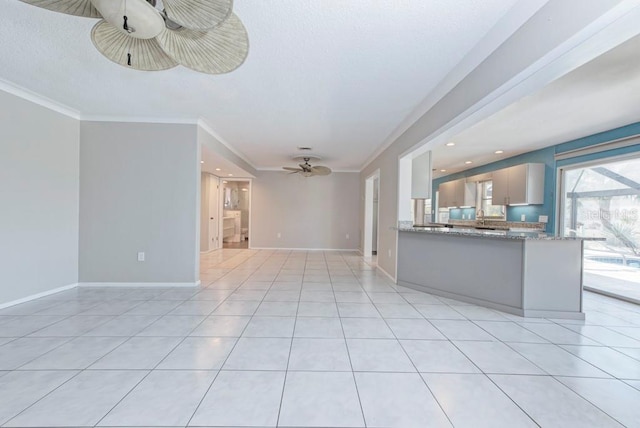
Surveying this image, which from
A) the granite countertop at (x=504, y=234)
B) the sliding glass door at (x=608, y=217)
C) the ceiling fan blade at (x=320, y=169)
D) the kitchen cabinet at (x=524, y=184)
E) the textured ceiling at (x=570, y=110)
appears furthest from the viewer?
the ceiling fan blade at (x=320, y=169)

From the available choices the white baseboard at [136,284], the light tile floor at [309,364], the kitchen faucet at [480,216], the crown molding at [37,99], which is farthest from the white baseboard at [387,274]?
the crown molding at [37,99]

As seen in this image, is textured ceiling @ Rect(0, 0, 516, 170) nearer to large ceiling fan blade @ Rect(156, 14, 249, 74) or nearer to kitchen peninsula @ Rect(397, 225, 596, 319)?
large ceiling fan blade @ Rect(156, 14, 249, 74)

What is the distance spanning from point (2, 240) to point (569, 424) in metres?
5.07

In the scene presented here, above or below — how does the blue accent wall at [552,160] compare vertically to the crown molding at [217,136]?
below

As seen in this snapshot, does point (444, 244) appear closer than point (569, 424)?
No

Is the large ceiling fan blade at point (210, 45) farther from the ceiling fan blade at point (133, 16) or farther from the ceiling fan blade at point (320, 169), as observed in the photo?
the ceiling fan blade at point (320, 169)

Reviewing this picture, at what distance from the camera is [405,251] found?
421cm

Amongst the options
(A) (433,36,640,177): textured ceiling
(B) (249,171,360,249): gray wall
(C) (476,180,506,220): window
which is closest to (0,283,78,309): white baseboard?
(B) (249,171,360,249): gray wall

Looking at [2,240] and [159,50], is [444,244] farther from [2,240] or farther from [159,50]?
[2,240]

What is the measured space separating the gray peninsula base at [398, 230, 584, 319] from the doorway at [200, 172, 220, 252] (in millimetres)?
5947

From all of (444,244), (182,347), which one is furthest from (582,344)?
(182,347)

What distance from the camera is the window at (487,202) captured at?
21.2ft

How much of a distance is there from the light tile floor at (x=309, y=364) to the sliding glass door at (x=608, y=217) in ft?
2.49

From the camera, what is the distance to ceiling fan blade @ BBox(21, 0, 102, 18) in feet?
4.28
